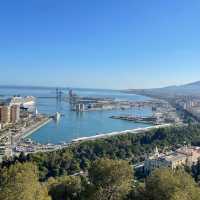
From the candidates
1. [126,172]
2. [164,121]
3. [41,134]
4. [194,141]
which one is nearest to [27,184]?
[126,172]

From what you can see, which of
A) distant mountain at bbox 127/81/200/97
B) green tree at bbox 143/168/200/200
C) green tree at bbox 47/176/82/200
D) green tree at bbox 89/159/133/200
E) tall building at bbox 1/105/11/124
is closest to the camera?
green tree at bbox 143/168/200/200

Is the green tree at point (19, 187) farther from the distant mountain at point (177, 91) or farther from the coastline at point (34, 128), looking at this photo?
the distant mountain at point (177, 91)

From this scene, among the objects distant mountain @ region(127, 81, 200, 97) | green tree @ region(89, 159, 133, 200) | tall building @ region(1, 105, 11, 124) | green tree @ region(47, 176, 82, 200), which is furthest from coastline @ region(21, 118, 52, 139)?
distant mountain @ region(127, 81, 200, 97)

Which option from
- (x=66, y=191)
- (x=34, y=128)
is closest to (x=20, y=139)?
(x=34, y=128)

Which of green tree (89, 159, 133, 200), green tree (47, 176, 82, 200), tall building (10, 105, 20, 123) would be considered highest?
green tree (89, 159, 133, 200)

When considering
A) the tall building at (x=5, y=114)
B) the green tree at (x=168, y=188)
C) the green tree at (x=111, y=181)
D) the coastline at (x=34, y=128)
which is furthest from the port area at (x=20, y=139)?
the green tree at (x=168, y=188)

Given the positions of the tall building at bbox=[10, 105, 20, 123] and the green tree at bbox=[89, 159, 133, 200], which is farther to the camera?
the tall building at bbox=[10, 105, 20, 123]

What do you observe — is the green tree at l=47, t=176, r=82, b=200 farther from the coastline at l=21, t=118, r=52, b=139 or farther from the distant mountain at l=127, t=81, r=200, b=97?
the distant mountain at l=127, t=81, r=200, b=97

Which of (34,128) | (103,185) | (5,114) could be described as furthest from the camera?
(5,114)

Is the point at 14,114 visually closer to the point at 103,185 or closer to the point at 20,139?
the point at 20,139

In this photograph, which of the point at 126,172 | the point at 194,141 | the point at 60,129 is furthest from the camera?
the point at 60,129

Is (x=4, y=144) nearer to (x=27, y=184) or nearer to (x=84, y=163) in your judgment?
(x=84, y=163)
